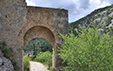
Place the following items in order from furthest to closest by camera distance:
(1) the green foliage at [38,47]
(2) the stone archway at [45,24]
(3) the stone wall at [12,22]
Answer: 1. (1) the green foliage at [38,47]
2. (2) the stone archway at [45,24]
3. (3) the stone wall at [12,22]

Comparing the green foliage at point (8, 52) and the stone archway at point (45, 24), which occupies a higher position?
the stone archway at point (45, 24)

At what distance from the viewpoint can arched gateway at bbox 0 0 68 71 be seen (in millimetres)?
4664

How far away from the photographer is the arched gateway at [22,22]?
4.66m

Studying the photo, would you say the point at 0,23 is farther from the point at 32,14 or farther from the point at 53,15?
the point at 53,15

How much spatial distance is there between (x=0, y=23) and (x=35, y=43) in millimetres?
12067

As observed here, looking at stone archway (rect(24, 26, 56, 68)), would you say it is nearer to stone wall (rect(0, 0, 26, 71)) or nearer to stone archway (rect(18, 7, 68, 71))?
stone archway (rect(18, 7, 68, 71))

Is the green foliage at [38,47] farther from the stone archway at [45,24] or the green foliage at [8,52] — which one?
the green foliage at [8,52]

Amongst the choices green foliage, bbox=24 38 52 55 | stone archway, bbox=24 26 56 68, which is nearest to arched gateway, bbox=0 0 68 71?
stone archway, bbox=24 26 56 68

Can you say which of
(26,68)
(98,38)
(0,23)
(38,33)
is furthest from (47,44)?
(98,38)

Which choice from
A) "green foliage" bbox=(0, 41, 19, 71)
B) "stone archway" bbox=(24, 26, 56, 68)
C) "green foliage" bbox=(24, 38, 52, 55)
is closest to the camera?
"green foliage" bbox=(0, 41, 19, 71)

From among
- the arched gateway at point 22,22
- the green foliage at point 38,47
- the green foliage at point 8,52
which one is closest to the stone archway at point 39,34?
the arched gateway at point 22,22

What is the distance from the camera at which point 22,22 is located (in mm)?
4805

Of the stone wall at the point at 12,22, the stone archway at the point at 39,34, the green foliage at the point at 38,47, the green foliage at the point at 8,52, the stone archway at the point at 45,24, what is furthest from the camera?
the green foliage at the point at 38,47

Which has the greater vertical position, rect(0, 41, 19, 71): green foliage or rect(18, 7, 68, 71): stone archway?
rect(18, 7, 68, 71): stone archway
